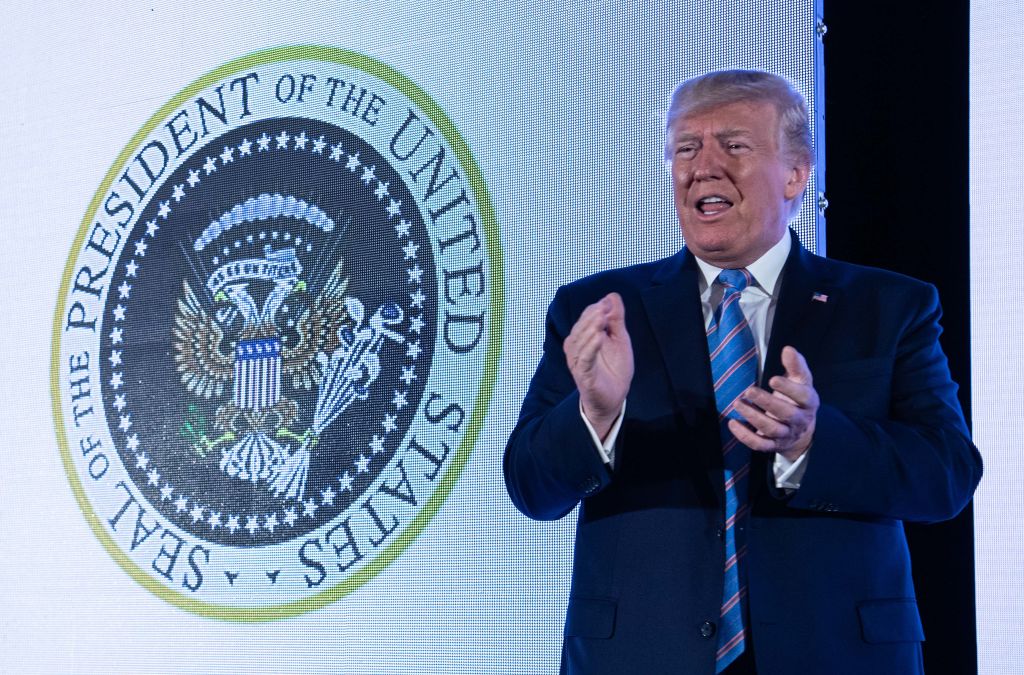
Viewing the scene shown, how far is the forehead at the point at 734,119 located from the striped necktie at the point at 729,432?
0.78 feet

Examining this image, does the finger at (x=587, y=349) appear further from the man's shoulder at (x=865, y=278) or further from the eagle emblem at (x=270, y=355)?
the eagle emblem at (x=270, y=355)

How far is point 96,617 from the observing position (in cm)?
303

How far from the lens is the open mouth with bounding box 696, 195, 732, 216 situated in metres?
1.80

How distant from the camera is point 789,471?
1.48 metres

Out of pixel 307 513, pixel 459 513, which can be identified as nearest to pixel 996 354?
pixel 459 513

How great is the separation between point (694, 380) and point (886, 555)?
37 centimetres

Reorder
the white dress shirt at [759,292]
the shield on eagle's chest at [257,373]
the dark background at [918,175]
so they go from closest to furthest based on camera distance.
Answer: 1. the white dress shirt at [759,292]
2. the dark background at [918,175]
3. the shield on eagle's chest at [257,373]

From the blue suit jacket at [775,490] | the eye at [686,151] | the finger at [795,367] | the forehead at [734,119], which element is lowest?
the blue suit jacket at [775,490]

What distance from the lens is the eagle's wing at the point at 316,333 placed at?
2818mm

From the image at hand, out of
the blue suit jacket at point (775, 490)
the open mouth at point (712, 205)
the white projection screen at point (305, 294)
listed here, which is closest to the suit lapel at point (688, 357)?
the blue suit jacket at point (775, 490)

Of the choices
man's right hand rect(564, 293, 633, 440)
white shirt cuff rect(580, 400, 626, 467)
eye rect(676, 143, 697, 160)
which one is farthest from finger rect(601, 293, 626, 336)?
eye rect(676, 143, 697, 160)

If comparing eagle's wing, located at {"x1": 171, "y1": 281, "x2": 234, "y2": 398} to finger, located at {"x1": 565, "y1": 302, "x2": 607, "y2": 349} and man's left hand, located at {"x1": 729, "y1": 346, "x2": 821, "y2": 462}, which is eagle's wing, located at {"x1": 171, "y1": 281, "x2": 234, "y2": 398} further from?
man's left hand, located at {"x1": 729, "y1": 346, "x2": 821, "y2": 462}

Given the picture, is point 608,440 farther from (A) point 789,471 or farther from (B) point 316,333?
(B) point 316,333

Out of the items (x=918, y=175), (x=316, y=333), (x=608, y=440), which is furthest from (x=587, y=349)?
(x=316, y=333)
